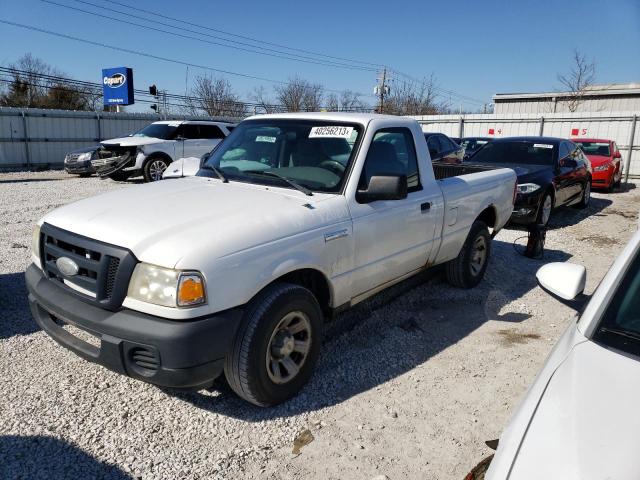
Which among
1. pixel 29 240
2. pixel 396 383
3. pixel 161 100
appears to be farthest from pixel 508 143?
pixel 161 100

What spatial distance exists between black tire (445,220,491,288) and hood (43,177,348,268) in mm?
2345

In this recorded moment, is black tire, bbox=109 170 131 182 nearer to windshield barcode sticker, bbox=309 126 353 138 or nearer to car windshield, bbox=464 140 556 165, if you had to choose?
car windshield, bbox=464 140 556 165

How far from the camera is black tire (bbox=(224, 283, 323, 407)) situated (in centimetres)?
291

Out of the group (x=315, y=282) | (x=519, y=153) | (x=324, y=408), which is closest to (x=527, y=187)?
(x=519, y=153)

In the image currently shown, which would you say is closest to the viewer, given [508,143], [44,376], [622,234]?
[44,376]

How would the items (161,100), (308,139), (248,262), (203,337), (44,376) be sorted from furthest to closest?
(161,100) < (308,139) < (44,376) < (248,262) < (203,337)

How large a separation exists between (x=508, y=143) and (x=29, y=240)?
8.87m

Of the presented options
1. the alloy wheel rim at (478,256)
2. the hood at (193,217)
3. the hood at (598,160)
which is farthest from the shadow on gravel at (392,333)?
the hood at (598,160)

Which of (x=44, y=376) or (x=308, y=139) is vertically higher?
(x=308, y=139)

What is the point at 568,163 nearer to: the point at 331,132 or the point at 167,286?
the point at 331,132

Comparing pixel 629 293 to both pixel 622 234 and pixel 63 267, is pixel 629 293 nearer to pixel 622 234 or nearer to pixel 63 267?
pixel 63 267

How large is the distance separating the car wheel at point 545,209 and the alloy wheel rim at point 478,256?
11.5 ft

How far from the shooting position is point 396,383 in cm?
365

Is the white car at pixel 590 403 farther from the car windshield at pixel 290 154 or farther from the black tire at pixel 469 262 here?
the black tire at pixel 469 262
